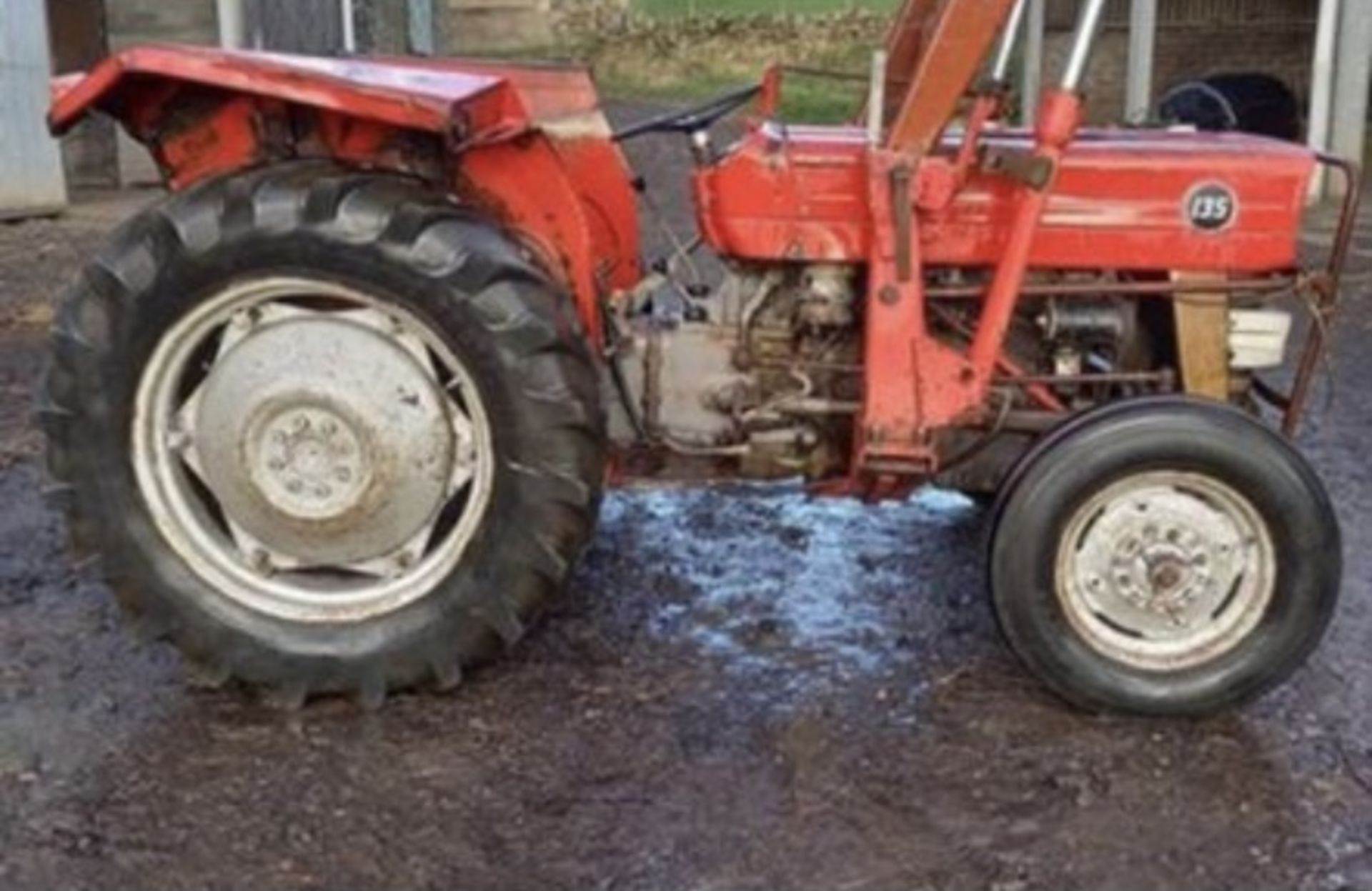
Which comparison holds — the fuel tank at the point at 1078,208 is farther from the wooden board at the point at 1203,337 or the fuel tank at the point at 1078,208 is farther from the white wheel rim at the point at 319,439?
the white wheel rim at the point at 319,439

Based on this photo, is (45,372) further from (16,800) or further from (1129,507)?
(1129,507)

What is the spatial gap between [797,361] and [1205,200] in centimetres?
91

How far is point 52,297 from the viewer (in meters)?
7.80

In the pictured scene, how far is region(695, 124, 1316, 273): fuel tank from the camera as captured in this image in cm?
343

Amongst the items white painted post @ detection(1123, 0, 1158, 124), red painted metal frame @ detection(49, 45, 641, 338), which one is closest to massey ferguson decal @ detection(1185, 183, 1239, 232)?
red painted metal frame @ detection(49, 45, 641, 338)

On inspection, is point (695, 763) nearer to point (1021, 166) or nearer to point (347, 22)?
point (1021, 166)

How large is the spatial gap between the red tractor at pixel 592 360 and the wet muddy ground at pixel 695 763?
160mm

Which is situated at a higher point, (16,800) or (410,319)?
(410,319)

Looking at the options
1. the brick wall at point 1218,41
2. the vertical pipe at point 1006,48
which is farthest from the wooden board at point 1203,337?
the brick wall at point 1218,41

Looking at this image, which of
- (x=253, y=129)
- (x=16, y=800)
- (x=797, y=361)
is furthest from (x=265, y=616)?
(x=797, y=361)

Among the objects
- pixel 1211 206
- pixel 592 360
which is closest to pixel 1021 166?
pixel 1211 206

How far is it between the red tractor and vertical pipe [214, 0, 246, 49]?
7831 mm

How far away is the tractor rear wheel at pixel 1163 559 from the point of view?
319 centimetres

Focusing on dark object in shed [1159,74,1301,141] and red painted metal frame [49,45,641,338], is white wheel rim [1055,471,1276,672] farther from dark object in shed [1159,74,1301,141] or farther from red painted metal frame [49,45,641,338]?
dark object in shed [1159,74,1301,141]
